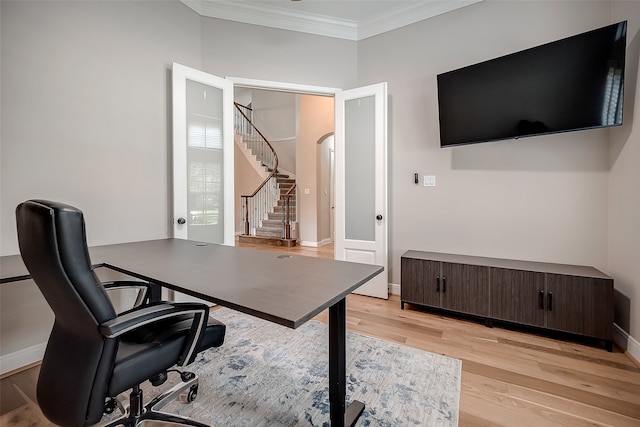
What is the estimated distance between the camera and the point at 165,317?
112 cm

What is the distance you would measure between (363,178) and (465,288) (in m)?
1.54

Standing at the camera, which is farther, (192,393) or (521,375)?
(521,375)

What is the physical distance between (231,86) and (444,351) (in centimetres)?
317

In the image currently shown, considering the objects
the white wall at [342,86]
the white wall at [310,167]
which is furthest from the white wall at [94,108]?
the white wall at [310,167]

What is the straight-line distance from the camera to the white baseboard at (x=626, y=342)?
6.57 feet

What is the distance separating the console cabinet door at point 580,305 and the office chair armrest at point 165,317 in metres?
2.54

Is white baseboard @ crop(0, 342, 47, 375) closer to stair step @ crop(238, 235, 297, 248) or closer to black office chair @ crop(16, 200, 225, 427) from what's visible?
black office chair @ crop(16, 200, 225, 427)

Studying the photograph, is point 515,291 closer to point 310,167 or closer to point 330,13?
point 330,13

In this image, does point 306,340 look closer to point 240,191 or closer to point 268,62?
point 268,62

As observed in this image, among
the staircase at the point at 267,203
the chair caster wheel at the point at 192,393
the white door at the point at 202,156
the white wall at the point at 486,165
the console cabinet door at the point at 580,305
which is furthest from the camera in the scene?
the staircase at the point at 267,203

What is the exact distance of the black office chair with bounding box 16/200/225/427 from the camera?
3.01 ft

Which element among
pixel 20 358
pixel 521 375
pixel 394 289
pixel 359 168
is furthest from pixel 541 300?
pixel 20 358

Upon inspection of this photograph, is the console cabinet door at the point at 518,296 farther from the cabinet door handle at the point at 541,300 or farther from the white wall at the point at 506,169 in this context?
the white wall at the point at 506,169

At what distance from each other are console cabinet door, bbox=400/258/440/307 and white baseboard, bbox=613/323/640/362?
4.19 feet
